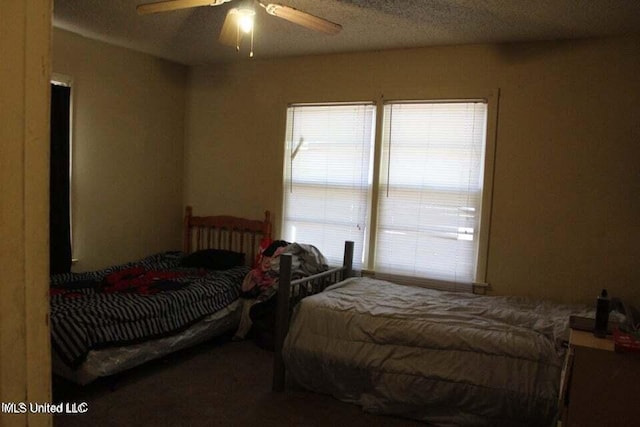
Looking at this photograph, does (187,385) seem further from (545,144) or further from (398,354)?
(545,144)

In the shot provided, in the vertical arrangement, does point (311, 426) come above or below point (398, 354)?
below

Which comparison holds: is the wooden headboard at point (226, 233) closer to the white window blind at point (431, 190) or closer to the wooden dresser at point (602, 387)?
the white window blind at point (431, 190)

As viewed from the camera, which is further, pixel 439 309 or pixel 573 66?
pixel 573 66

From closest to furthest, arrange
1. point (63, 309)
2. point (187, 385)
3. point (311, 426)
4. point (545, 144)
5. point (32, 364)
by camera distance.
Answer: point (32, 364) → point (311, 426) → point (63, 309) → point (187, 385) → point (545, 144)

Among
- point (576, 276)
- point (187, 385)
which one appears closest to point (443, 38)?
point (576, 276)

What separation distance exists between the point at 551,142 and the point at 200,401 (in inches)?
119

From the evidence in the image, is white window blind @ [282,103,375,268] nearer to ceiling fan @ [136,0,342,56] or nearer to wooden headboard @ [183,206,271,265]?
wooden headboard @ [183,206,271,265]

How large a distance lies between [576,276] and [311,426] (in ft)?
7.18

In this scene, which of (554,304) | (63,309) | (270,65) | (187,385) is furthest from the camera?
(270,65)

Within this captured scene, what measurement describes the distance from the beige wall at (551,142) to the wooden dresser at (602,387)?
1.64 m

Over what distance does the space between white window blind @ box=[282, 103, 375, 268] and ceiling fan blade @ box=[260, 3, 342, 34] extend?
1356mm

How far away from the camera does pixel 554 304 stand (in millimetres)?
3207

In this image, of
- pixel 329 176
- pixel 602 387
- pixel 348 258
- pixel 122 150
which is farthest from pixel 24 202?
pixel 122 150

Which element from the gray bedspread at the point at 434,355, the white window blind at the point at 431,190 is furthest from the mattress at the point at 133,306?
the white window blind at the point at 431,190
